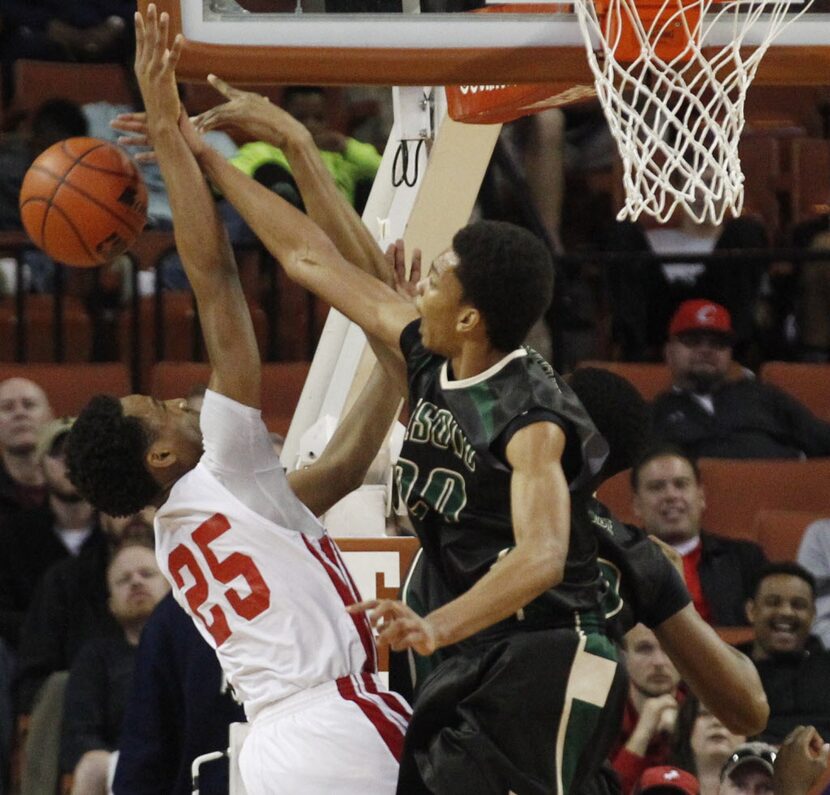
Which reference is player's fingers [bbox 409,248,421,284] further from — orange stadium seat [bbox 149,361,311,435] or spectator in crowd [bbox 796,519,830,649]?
orange stadium seat [bbox 149,361,311,435]

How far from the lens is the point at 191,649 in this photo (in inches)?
207

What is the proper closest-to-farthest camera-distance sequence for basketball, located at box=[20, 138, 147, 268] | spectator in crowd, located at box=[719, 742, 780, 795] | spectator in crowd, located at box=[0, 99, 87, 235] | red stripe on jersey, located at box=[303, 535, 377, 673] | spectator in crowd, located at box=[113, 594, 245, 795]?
1. red stripe on jersey, located at box=[303, 535, 377, 673]
2. basketball, located at box=[20, 138, 147, 268]
3. spectator in crowd, located at box=[719, 742, 780, 795]
4. spectator in crowd, located at box=[113, 594, 245, 795]
5. spectator in crowd, located at box=[0, 99, 87, 235]

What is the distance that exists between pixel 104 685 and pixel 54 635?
1.27 feet

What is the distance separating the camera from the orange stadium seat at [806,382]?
331 inches

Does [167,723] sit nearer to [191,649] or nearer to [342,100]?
[191,649]

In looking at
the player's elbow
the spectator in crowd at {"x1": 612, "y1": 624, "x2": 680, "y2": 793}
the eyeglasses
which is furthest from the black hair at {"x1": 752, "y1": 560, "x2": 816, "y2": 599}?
the player's elbow

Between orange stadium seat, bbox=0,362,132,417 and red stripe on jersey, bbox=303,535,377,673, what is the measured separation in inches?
162

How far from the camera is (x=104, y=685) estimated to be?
596 cm

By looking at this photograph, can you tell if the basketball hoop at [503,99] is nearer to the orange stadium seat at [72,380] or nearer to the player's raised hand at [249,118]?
the player's raised hand at [249,118]

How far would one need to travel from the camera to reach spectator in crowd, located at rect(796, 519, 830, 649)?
685 centimetres

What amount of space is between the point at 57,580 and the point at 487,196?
Answer: 3213mm

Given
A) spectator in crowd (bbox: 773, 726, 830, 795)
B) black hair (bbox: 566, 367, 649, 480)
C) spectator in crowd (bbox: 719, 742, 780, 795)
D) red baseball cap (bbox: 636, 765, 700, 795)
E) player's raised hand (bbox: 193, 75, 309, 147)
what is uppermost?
player's raised hand (bbox: 193, 75, 309, 147)

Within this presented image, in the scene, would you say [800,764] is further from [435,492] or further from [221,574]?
[221,574]

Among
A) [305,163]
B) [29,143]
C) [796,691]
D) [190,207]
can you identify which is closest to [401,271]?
[305,163]
